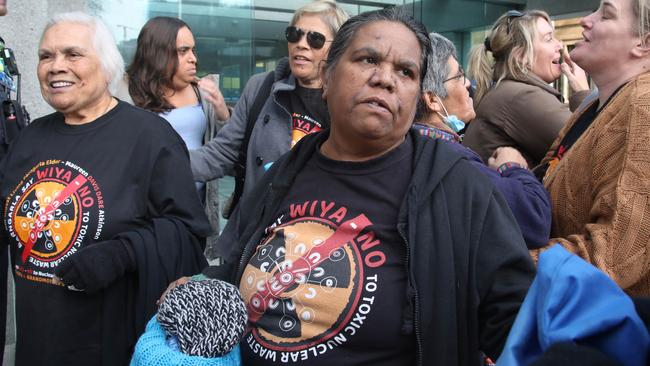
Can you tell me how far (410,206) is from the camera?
171 cm

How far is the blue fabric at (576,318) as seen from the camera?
36.0 inches

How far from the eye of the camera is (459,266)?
5.44 ft

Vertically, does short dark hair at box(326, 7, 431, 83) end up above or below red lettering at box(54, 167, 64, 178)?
above

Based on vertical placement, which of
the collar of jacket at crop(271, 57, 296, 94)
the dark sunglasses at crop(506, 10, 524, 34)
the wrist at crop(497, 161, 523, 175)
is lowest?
the wrist at crop(497, 161, 523, 175)

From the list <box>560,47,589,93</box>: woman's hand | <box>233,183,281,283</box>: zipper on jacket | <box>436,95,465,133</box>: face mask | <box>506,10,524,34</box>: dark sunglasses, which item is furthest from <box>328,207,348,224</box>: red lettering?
<box>560,47,589,93</box>: woman's hand

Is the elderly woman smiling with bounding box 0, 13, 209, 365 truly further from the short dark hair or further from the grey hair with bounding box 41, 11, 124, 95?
the short dark hair

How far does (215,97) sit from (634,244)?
2938 mm

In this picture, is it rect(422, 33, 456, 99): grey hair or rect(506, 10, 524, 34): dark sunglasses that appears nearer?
rect(422, 33, 456, 99): grey hair

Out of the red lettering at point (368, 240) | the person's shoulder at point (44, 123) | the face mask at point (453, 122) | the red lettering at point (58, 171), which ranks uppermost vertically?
the face mask at point (453, 122)

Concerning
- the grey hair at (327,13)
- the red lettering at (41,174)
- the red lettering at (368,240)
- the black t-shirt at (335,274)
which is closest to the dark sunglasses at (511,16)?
the grey hair at (327,13)

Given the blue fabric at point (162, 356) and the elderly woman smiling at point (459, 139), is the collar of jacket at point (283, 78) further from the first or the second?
the blue fabric at point (162, 356)

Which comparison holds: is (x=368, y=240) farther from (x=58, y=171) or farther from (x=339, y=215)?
(x=58, y=171)

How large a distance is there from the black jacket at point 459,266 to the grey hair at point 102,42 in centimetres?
162

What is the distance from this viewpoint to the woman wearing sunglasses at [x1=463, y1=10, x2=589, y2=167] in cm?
286
